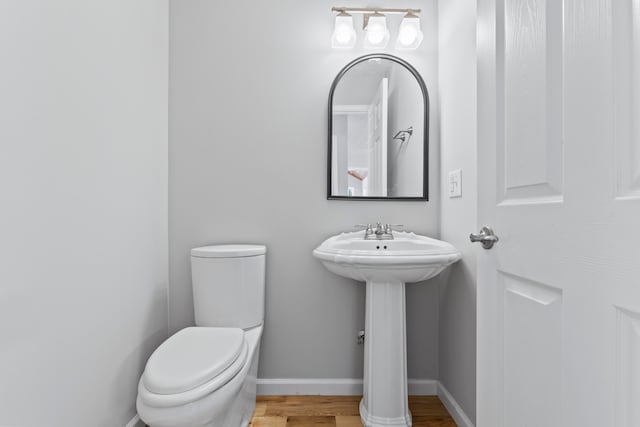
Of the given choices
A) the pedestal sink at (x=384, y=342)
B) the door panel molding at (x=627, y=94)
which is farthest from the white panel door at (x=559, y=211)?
the pedestal sink at (x=384, y=342)

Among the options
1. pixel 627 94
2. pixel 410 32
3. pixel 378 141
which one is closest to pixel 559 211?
pixel 627 94

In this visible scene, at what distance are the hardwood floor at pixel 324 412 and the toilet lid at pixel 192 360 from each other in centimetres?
51

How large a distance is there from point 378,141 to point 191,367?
133cm

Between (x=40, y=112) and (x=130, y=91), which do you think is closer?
(x=40, y=112)

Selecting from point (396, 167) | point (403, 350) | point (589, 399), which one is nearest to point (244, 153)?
point (396, 167)

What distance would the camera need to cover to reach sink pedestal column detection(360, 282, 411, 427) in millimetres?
1432

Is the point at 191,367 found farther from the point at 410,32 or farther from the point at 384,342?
the point at 410,32

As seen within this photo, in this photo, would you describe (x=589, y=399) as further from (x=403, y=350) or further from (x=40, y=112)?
(x=40, y=112)

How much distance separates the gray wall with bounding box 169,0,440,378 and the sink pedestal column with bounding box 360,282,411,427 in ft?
1.14

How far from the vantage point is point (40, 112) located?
3.15 ft

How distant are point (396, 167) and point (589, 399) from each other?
1338 mm

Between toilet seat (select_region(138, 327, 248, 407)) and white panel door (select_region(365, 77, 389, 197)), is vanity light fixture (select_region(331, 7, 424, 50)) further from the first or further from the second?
toilet seat (select_region(138, 327, 248, 407))

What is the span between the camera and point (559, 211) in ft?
2.09

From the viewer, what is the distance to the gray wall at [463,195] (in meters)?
1.41
